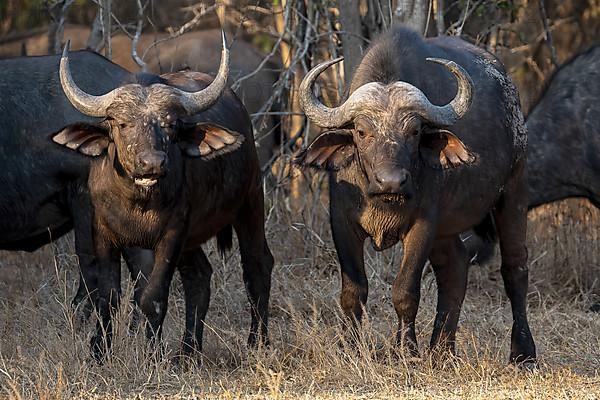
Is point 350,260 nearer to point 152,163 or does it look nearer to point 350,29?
point 152,163

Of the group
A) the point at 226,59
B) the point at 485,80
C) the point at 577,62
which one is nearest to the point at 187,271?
the point at 226,59

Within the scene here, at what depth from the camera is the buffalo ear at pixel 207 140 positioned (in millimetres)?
6562

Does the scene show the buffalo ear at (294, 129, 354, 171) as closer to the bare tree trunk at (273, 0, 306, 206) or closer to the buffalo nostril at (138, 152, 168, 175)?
the buffalo nostril at (138, 152, 168, 175)

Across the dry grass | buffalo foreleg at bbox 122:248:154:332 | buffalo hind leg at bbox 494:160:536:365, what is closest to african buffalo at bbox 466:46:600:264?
the dry grass

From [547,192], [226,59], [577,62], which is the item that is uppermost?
[226,59]

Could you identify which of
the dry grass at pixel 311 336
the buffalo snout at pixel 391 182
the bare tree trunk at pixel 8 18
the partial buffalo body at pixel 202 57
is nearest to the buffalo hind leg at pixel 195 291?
the dry grass at pixel 311 336

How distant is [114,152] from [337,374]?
1597 millimetres

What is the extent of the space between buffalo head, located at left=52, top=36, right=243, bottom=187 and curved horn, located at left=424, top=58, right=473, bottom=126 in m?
1.07

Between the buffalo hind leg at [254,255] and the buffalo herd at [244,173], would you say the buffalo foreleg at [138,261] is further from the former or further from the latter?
the buffalo hind leg at [254,255]

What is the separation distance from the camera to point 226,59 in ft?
21.6

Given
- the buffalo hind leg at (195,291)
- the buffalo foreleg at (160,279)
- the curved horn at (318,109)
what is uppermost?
the curved horn at (318,109)

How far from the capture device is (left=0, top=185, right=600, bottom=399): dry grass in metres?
5.86

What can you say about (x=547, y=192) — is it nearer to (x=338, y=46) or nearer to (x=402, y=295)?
(x=338, y=46)

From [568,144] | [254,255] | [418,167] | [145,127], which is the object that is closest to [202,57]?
[568,144]
